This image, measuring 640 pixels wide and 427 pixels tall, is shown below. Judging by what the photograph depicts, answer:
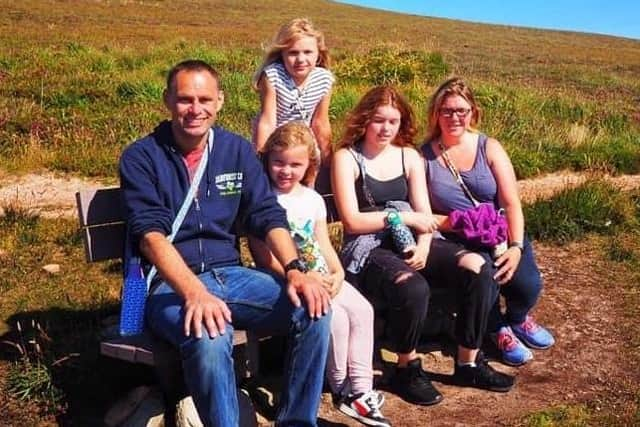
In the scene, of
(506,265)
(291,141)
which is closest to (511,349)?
(506,265)

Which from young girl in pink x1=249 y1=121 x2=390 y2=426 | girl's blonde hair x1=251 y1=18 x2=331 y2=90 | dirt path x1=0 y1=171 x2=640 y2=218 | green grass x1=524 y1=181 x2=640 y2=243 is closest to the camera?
young girl in pink x1=249 y1=121 x2=390 y2=426

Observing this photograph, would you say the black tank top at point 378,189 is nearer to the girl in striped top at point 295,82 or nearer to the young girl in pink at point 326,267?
the young girl in pink at point 326,267

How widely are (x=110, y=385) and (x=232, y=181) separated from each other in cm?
128

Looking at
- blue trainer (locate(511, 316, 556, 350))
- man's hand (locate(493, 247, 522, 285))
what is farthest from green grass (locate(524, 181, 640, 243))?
man's hand (locate(493, 247, 522, 285))

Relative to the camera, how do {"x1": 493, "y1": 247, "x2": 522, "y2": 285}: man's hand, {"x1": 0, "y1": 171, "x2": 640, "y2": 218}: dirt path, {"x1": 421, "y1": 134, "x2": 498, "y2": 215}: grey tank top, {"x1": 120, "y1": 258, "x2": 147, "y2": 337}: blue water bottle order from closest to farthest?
{"x1": 120, "y1": 258, "x2": 147, "y2": 337}: blue water bottle
{"x1": 493, "y1": 247, "x2": 522, "y2": 285}: man's hand
{"x1": 421, "y1": 134, "x2": 498, "y2": 215}: grey tank top
{"x1": 0, "y1": 171, "x2": 640, "y2": 218}: dirt path

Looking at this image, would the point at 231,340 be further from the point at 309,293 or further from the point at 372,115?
the point at 372,115

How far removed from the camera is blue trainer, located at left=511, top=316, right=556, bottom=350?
4.69m

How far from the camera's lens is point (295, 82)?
481 centimetres

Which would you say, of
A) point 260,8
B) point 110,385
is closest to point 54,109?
point 110,385

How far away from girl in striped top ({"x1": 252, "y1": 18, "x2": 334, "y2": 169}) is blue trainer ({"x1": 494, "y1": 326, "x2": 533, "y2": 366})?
1478 mm

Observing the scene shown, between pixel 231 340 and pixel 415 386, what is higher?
pixel 231 340

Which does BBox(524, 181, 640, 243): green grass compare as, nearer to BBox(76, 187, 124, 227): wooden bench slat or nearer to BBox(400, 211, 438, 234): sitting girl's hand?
BBox(400, 211, 438, 234): sitting girl's hand

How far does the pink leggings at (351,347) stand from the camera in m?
3.69

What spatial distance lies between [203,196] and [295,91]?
139cm
